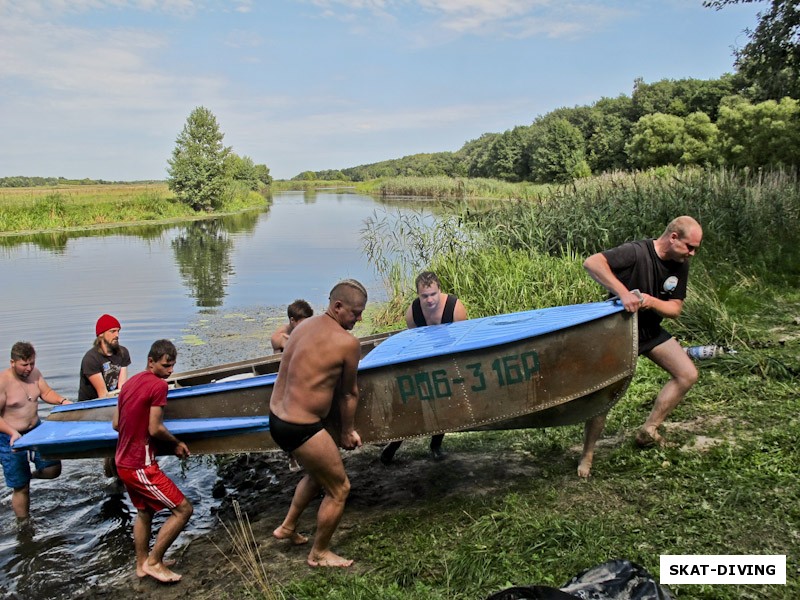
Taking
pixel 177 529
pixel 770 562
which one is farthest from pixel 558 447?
pixel 177 529

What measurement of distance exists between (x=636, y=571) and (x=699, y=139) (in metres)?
44.8

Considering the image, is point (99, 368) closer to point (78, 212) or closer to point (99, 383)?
point (99, 383)

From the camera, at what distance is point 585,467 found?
4863 millimetres

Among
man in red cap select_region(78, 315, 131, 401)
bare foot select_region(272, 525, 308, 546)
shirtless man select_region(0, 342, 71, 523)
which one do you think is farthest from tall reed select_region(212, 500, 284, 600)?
man in red cap select_region(78, 315, 131, 401)

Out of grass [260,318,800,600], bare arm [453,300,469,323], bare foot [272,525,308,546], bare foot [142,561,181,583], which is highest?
bare arm [453,300,469,323]

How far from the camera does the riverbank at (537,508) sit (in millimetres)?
3719

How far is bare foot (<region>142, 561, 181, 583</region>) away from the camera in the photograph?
171 inches

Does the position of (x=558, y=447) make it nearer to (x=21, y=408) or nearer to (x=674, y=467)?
(x=674, y=467)

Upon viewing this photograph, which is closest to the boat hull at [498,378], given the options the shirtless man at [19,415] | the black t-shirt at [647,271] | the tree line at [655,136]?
the black t-shirt at [647,271]

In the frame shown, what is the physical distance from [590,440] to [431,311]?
66.8 inches

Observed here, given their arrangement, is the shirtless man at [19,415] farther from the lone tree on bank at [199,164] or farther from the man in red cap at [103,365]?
the lone tree on bank at [199,164]

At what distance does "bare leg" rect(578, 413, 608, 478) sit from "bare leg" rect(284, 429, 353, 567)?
1.85 metres

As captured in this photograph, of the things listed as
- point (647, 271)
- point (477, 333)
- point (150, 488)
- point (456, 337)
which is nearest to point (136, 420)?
point (150, 488)

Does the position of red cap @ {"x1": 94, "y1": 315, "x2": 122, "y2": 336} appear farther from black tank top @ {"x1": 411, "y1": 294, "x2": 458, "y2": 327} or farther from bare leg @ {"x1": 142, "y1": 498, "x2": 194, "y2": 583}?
black tank top @ {"x1": 411, "y1": 294, "x2": 458, "y2": 327}
